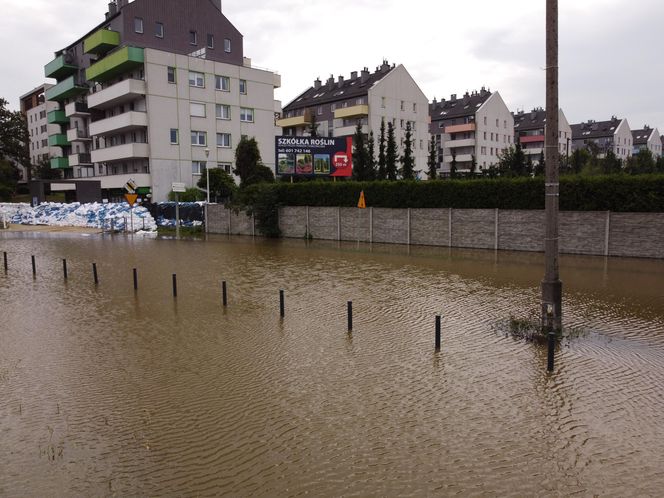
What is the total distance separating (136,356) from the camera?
28.5ft

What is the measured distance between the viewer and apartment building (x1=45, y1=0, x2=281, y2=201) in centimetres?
4866

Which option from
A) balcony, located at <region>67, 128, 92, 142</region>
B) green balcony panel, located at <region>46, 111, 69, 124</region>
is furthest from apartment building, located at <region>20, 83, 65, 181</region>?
balcony, located at <region>67, 128, 92, 142</region>

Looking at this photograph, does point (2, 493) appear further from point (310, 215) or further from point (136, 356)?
point (310, 215)

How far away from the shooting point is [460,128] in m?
84.9

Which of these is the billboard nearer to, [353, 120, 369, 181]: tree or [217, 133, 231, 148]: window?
[353, 120, 369, 181]: tree

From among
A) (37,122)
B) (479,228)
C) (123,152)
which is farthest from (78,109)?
(479,228)

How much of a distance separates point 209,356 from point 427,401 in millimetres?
3718

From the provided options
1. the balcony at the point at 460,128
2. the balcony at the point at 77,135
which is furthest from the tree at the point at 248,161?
the balcony at the point at 460,128

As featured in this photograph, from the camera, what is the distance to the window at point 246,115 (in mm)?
54469

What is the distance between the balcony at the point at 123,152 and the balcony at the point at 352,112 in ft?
95.8

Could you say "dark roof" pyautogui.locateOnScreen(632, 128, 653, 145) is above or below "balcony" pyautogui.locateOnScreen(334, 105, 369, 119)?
above

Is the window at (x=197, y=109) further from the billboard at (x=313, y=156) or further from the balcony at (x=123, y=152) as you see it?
the billboard at (x=313, y=156)

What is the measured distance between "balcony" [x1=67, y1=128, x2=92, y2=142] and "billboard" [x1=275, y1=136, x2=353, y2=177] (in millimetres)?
32461

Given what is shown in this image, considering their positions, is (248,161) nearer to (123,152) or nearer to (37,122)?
(123,152)
